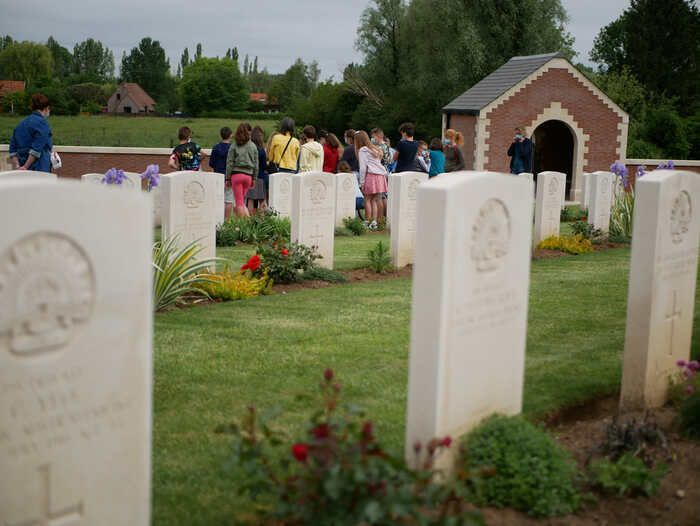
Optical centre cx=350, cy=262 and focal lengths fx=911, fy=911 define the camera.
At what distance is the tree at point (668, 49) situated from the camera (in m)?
51.2

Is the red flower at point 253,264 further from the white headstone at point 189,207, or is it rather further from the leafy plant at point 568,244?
the leafy plant at point 568,244

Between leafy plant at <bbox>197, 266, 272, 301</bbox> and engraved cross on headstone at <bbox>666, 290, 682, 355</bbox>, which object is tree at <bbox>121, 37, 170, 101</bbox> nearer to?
leafy plant at <bbox>197, 266, 272, 301</bbox>

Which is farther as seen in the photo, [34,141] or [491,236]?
[34,141]

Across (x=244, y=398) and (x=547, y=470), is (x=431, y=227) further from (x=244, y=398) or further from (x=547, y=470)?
(x=244, y=398)

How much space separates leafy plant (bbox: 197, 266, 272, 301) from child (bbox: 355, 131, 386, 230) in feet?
21.6

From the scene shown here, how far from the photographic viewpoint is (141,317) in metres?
3.54

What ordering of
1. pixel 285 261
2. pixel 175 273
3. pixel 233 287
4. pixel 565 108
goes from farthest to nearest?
pixel 565 108 < pixel 285 261 < pixel 233 287 < pixel 175 273

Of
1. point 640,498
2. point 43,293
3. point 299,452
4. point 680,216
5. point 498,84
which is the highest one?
point 498,84

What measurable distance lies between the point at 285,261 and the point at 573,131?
21.3 metres

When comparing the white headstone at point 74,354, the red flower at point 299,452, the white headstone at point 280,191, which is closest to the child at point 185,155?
the white headstone at point 280,191

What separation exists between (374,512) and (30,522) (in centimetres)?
125

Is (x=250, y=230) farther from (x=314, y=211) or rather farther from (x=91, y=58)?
(x=91, y=58)

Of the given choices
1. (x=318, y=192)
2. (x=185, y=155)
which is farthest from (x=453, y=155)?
(x=318, y=192)

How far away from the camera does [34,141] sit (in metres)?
11.4
